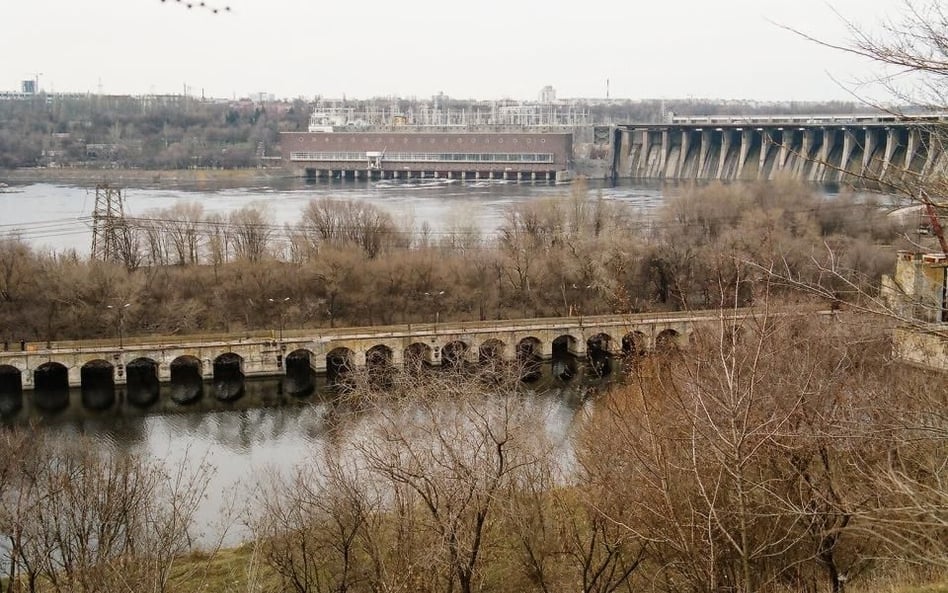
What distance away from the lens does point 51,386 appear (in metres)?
14.6

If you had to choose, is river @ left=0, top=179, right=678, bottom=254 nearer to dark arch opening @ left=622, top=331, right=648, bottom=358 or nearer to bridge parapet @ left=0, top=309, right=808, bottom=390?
bridge parapet @ left=0, top=309, right=808, bottom=390

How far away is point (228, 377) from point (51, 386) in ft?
8.89

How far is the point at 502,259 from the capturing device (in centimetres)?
1903

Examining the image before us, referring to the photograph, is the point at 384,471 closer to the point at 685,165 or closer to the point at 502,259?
the point at 502,259

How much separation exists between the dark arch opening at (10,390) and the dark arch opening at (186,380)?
2228mm

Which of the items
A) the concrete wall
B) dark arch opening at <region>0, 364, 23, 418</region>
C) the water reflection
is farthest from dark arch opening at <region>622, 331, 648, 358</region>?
the concrete wall

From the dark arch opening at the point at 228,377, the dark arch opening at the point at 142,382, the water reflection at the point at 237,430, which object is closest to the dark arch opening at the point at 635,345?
the water reflection at the point at 237,430

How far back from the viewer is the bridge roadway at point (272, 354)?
14430 mm

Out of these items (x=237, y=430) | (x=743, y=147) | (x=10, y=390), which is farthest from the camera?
(x=743, y=147)

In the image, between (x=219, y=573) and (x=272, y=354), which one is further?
(x=272, y=354)

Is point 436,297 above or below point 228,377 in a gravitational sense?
above

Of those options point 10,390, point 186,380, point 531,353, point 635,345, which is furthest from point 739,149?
point 635,345

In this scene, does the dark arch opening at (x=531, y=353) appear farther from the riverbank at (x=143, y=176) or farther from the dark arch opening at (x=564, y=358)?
the riverbank at (x=143, y=176)

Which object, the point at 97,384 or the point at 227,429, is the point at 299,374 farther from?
the point at 97,384
